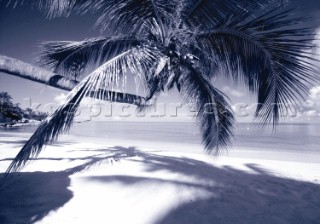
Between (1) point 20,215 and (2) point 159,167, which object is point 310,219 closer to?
(2) point 159,167

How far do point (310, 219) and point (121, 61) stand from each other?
3.47m

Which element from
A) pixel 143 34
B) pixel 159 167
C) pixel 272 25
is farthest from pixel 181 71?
pixel 159 167

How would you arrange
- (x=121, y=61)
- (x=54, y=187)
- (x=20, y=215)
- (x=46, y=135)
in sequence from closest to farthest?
(x=46, y=135)
(x=121, y=61)
(x=20, y=215)
(x=54, y=187)

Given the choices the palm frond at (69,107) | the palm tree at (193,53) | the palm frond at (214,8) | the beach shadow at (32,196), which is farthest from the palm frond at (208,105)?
the beach shadow at (32,196)

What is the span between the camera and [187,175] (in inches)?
200

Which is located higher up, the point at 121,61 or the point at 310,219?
the point at 121,61

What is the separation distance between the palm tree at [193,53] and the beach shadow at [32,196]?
173cm

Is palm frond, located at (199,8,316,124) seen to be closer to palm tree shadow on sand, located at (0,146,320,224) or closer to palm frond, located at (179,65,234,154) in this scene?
palm frond, located at (179,65,234,154)

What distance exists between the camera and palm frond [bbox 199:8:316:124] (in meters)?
2.52

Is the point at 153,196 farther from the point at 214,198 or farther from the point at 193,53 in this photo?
the point at 193,53

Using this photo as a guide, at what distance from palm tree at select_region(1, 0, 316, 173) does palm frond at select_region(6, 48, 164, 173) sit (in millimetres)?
10

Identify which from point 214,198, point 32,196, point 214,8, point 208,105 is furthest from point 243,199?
point 32,196

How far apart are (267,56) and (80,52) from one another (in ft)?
9.79

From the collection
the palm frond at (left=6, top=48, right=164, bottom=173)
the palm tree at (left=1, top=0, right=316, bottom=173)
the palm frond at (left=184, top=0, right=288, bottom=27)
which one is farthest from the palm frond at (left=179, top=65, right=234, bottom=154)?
the palm frond at (left=6, top=48, right=164, bottom=173)
